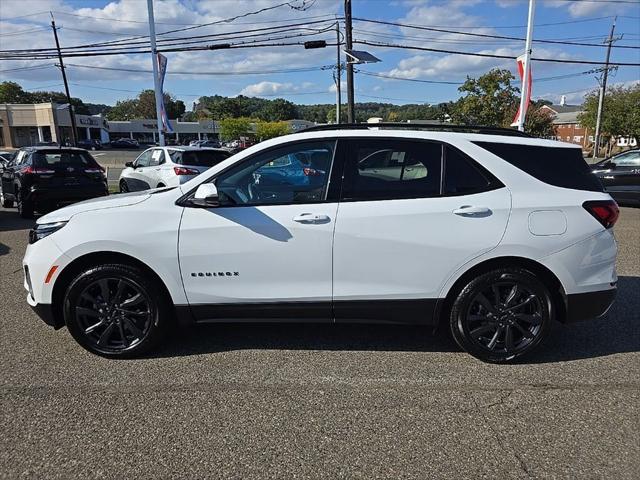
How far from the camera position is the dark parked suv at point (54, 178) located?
9.82 metres

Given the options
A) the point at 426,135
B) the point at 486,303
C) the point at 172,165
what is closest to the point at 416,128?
the point at 426,135

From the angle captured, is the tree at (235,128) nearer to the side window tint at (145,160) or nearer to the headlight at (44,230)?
the side window tint at (145,160)

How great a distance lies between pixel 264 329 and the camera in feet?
14.1

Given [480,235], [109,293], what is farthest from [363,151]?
[109,293]

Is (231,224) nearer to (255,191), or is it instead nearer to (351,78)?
(255,191)

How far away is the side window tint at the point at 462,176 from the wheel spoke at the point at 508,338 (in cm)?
110

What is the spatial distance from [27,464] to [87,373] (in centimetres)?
101

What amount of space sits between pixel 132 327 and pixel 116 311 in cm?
18

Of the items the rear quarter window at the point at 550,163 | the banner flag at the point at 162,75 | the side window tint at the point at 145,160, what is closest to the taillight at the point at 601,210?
A: the rear quarter window at the point at 550,163

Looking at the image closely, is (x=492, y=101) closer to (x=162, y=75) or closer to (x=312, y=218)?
(x=162, y=75)

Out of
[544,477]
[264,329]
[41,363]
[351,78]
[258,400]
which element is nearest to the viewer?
[544,477]

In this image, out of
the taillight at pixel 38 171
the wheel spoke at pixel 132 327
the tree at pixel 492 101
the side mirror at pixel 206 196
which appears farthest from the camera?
the tree at pixel 492 101

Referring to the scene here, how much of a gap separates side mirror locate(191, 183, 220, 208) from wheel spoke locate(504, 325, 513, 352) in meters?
2.42

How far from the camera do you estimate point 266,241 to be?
3436 mm
